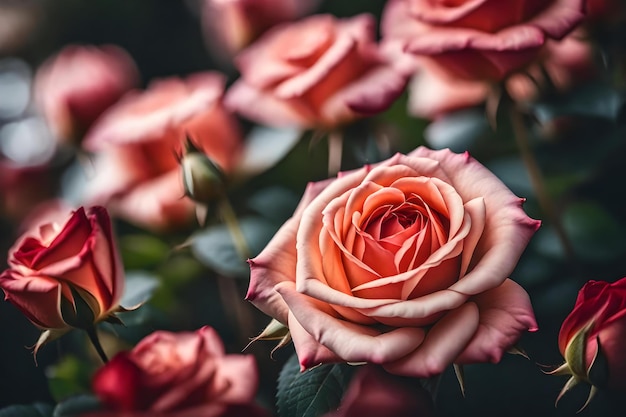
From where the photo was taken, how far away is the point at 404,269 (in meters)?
0.34

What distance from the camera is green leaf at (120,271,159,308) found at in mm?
469

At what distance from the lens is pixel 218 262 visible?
51 centimetres

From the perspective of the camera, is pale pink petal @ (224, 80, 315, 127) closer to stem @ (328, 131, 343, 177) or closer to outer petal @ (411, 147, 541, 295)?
stem @ (328, 131, 343, 177)

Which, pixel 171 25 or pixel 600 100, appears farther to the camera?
pixel 171 25

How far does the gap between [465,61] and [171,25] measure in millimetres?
625

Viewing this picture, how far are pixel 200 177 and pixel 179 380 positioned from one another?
18 centimetres

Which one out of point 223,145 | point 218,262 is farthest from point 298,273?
point 223,145

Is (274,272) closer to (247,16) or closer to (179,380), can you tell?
(179,380)

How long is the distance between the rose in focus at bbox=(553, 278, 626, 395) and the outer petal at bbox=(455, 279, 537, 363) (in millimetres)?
30

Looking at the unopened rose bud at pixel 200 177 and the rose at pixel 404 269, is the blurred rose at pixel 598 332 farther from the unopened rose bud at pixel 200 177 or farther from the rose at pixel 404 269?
the unopened rose bud at pixel 200 177

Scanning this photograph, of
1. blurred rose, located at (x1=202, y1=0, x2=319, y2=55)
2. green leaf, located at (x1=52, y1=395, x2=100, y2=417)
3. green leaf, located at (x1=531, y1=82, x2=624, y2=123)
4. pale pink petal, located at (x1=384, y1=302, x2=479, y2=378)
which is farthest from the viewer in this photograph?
blurred rose, located at (x1=202, y1=0, x2=319, y2=55)

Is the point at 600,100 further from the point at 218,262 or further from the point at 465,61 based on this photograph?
the point at 218,262

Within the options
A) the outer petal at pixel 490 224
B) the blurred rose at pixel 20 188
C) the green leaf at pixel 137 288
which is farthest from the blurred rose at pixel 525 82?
the blurred rose at pixel 20 188

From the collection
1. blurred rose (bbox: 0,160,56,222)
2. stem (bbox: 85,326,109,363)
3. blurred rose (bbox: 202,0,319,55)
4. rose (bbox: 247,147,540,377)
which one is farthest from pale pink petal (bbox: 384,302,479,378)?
blurred rose (bbox: 0,160,56,222)
